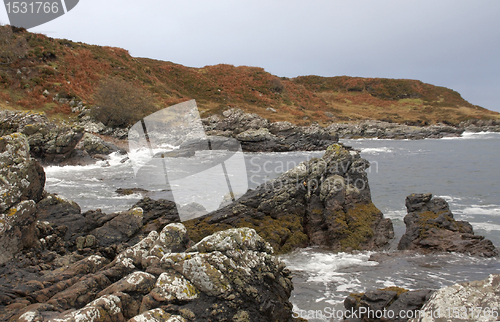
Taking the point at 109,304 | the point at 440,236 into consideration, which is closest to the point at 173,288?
the point at 109,304

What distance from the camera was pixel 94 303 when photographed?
3342 mm

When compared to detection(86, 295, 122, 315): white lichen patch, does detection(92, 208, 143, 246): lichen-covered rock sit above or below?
below

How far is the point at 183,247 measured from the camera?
5105 millimetres

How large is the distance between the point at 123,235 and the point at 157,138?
28073mm

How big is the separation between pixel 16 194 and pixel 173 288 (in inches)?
152

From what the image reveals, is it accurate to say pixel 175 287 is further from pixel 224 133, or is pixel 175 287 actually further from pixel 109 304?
pixel 224 133

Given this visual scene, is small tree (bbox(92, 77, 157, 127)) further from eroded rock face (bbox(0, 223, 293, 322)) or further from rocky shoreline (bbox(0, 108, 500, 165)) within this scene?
eroded rock face (bbox(0, 223, 293, 322))

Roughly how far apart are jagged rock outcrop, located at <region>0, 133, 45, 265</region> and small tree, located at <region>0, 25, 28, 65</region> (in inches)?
1569

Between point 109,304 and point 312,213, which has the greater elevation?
point 109,304

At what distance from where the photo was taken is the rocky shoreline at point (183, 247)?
367 cm

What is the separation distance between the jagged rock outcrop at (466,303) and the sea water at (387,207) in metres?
2.32

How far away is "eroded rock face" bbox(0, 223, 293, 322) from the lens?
3.45 metres

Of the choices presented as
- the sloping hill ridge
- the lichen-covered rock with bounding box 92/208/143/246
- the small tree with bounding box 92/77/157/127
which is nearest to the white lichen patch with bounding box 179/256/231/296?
the lichen-covered rock with bounding box 92/208/143/246

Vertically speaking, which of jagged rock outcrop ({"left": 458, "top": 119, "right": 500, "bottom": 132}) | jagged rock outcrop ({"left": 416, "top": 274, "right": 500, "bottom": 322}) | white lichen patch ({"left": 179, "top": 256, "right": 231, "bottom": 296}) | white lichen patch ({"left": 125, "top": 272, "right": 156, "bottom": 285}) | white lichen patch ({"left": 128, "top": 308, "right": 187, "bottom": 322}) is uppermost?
jagged rock outcrop ({"left": 458, "top": 119, "right": 500, "bottom": 132})
